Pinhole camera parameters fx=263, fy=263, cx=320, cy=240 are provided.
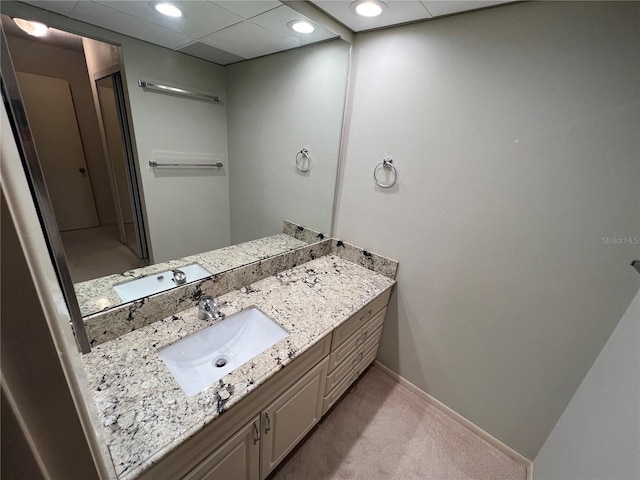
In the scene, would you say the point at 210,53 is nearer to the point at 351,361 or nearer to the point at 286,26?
the point at 286,26

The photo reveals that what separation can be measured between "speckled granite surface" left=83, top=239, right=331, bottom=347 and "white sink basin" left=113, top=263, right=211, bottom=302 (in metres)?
0.04

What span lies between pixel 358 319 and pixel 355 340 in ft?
0.50

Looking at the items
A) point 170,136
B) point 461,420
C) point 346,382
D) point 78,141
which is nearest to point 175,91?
point 170,136

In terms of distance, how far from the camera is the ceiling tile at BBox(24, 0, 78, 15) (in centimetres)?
74

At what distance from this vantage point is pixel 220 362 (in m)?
1.15

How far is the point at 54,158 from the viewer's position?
87cm

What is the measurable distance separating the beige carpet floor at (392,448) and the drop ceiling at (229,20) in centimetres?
201

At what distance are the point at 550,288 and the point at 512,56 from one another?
1.02 meters

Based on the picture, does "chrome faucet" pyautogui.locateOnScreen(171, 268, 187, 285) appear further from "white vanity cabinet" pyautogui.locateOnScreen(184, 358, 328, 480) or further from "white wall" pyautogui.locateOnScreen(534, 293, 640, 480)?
"white wall" pyautogui.locateOnScreen(534, 293, 640, 480)

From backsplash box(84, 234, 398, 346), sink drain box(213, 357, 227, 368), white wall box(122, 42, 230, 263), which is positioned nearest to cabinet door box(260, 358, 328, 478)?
sink drain box(213, 357, 227, 368)

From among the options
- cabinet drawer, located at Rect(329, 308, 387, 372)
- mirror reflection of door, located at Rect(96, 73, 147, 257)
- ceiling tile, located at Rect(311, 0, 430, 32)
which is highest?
ceiling tile, located at Rect(311, 0, 430, 32)

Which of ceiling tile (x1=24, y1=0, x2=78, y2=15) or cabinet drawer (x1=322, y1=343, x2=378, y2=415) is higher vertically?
ceiling tile (x1=24, y1=0, x2=78, y2=15)

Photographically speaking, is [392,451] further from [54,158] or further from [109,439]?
[54,158]

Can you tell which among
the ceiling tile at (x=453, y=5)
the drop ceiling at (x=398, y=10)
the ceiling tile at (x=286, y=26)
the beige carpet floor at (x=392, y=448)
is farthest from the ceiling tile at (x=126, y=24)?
the beige carpet floor at (x=392, y=448)
